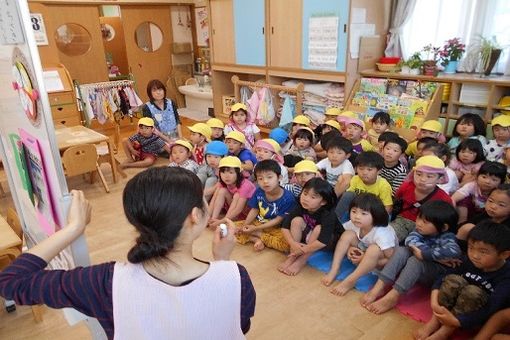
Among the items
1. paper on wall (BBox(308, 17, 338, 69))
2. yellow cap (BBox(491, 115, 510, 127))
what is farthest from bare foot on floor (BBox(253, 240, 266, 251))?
paper on wall (BBox(308, 17, 338, 69))

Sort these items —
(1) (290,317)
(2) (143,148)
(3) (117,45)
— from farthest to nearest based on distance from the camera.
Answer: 1. (3) (117,45)
2. (2) (143,148)
3. (1) (290,317)

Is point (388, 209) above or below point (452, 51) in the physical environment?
below

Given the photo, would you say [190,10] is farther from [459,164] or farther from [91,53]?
[459,164]

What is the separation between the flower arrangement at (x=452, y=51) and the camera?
3447 mm

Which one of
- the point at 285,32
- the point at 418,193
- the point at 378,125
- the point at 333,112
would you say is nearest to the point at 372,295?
the point at 418,193

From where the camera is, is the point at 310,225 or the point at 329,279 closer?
the point at 329,279

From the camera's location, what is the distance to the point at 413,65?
11.7 ft

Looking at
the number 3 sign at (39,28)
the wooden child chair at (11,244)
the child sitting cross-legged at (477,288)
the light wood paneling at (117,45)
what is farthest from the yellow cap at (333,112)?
the light wood paneling at (117,45)

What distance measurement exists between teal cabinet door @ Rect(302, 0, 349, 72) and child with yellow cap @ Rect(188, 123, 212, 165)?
1386 mm

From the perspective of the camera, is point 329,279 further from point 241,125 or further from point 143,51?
point 143,51

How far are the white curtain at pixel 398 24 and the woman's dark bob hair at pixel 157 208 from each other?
146 inches

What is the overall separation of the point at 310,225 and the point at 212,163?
1.11m

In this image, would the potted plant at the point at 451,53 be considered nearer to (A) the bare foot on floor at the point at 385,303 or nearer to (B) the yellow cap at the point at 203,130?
(B) the yellow cap at the point at 203,130

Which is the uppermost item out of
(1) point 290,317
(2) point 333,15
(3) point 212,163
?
(2) point 333,15
